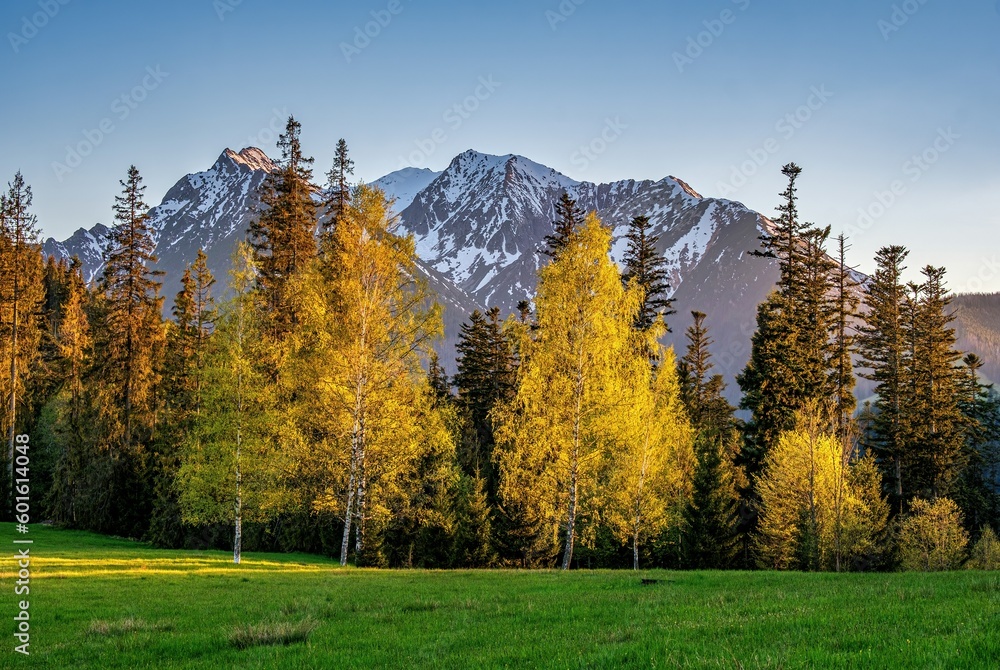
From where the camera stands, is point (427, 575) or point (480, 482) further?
point (480, 482)

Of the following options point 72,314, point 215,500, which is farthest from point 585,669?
point 72,314

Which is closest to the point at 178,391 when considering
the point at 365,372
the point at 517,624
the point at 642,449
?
the point at 365,372

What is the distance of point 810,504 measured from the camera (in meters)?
36.2

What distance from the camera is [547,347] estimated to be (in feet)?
86.6

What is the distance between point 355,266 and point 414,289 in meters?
2.59

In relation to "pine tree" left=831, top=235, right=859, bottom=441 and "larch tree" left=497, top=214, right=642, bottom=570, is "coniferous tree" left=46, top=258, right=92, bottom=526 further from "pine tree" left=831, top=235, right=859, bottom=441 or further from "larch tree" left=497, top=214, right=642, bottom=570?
"pine tree" left=831, top=235, right=859, bottom=441

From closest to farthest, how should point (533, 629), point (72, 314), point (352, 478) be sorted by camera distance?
point (533, 629) → point (352, 478) → point (72, 314)

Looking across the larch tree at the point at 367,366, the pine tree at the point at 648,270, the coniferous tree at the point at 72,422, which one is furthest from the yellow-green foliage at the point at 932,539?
the coniferous tree at the point at 72,422

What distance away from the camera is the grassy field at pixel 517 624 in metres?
6.95

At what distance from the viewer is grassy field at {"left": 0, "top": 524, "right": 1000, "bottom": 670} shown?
22.8 feet

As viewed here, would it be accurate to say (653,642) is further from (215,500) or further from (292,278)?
(292,278)

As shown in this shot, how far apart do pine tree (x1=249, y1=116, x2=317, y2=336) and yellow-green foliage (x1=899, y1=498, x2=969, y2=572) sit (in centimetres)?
4012

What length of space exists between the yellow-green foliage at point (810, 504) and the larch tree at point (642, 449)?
6.83 meters

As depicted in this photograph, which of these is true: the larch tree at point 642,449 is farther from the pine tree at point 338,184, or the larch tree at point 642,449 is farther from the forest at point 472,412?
the pine tree at point 338,184
